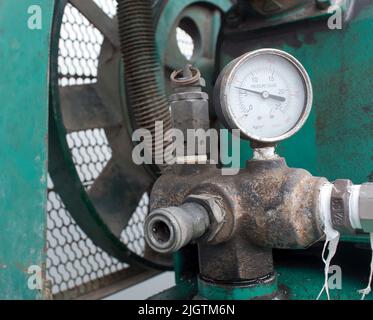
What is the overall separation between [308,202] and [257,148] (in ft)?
0.47

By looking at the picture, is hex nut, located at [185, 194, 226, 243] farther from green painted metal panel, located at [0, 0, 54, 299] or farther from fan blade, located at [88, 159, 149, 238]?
fan blade, located at [88, 159, 149, 238]

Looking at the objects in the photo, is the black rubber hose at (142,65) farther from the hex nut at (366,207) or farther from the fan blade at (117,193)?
the hex nut at (366,207)

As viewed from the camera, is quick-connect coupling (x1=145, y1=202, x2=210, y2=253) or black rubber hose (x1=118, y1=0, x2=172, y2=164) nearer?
quick-connect coupling (x1=145, y1=202, x2=210, y2=253)

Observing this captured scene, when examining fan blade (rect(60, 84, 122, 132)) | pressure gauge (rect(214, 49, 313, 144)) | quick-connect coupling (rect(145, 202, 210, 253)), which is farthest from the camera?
fan blade (rect(60, 84, 122, 132))

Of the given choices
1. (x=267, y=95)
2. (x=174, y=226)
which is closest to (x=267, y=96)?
(x=267, y=95)

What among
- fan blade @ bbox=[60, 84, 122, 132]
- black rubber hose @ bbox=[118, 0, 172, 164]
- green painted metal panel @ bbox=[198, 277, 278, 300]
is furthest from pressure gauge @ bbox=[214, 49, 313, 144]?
fan blade @ bbox=[60, 84, 122, 132]

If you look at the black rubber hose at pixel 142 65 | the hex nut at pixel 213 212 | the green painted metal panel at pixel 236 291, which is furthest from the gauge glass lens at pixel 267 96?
the black rubber hose at pixel 142 65

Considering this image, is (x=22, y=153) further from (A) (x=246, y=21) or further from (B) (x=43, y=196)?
(A) (x=246, y=21)

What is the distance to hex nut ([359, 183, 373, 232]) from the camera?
0.74m

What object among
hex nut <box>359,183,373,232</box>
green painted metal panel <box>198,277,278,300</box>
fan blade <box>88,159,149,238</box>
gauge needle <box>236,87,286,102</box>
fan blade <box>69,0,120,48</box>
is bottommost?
green painted metal panel <box>198,277,278,300</box>

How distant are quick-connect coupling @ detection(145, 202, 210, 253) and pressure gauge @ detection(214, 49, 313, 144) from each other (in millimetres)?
184

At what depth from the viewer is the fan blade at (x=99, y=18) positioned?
1.32m

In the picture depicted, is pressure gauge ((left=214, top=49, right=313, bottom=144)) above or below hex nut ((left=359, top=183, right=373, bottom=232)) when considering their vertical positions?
above

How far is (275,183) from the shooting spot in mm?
811
